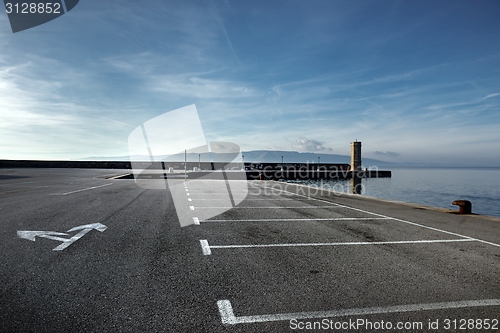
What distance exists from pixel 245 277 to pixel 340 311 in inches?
59.4

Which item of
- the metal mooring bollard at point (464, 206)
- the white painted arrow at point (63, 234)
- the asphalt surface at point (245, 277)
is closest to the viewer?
the asphalt surface at point (245, 277)

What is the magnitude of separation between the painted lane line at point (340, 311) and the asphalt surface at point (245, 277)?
0.01 m

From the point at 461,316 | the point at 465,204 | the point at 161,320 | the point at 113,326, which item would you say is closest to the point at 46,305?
the point at 113,326

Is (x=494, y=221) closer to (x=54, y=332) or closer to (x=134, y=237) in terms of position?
(x=134, y=237)

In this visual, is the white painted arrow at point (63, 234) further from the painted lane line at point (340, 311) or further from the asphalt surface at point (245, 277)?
the painted lane line at point (340, 311)

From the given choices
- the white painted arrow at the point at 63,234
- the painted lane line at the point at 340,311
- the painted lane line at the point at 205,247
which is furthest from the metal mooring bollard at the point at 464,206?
the white painted arrow at the point at 63,234

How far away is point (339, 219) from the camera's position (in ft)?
33.1

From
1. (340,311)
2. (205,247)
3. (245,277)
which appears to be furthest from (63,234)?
(340,311)

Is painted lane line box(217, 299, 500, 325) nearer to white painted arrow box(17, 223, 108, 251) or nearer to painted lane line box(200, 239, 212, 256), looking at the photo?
painted lane line box(200, 239, 212, 256)

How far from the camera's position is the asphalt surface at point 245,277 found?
133 inches

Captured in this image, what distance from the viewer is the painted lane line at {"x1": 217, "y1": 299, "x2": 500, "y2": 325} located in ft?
11.1

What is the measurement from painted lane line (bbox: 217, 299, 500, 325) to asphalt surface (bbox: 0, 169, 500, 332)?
0.04 ft

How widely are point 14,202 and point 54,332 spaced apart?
1152cm

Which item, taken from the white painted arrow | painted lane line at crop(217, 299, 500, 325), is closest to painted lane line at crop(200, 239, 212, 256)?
painted lane line at crop(217, 299, 500, 325)
